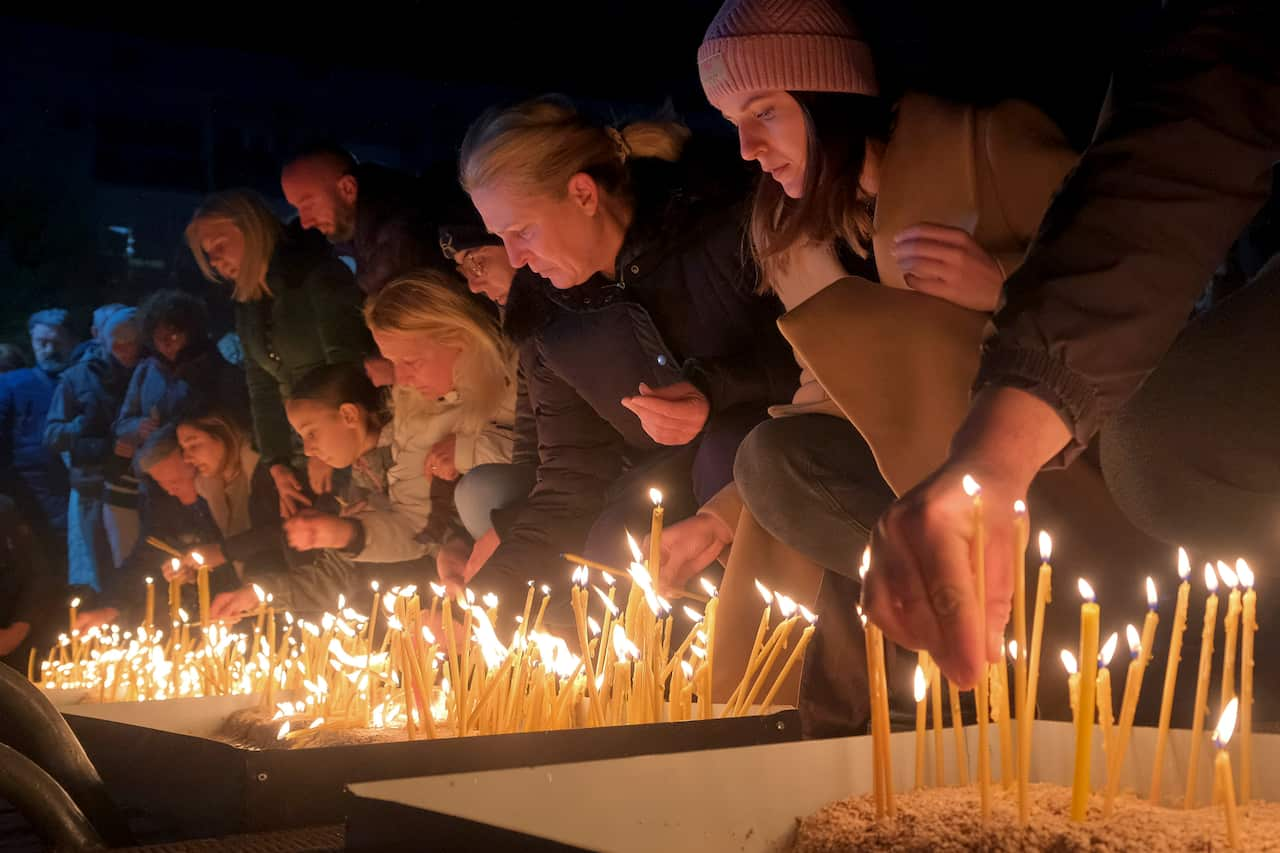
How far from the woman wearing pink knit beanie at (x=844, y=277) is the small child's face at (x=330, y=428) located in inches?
81.5

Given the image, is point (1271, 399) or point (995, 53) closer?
point (1271, 399)

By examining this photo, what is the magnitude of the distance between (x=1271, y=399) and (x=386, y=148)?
28.5ft

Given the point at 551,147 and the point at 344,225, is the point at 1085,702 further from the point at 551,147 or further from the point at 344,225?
the point at 344,225

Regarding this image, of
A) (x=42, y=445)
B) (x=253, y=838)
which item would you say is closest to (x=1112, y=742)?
(x=253, y=838)

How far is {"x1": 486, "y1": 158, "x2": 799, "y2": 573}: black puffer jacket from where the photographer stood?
2.54 meters

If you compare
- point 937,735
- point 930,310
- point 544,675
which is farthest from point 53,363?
point 937,735

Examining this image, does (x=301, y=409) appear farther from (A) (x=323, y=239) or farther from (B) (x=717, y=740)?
(B) (x=717, y=740)

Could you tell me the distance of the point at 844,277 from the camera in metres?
1.65

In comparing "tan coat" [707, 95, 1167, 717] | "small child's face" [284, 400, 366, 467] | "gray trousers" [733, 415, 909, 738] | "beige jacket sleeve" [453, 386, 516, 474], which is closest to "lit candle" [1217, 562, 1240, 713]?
"tan coat" [707, 95, 1167, 717]

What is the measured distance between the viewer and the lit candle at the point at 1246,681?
0.97 metres

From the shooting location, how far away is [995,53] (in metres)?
1.82

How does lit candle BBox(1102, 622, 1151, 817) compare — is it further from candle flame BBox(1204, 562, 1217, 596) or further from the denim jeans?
the denim jeans

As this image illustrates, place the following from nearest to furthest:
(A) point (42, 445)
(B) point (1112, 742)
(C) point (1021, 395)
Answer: (C) point (1021, 395), (B) point (1112, 742), (A) point (42, 445)

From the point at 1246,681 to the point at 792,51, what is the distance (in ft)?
4.07
